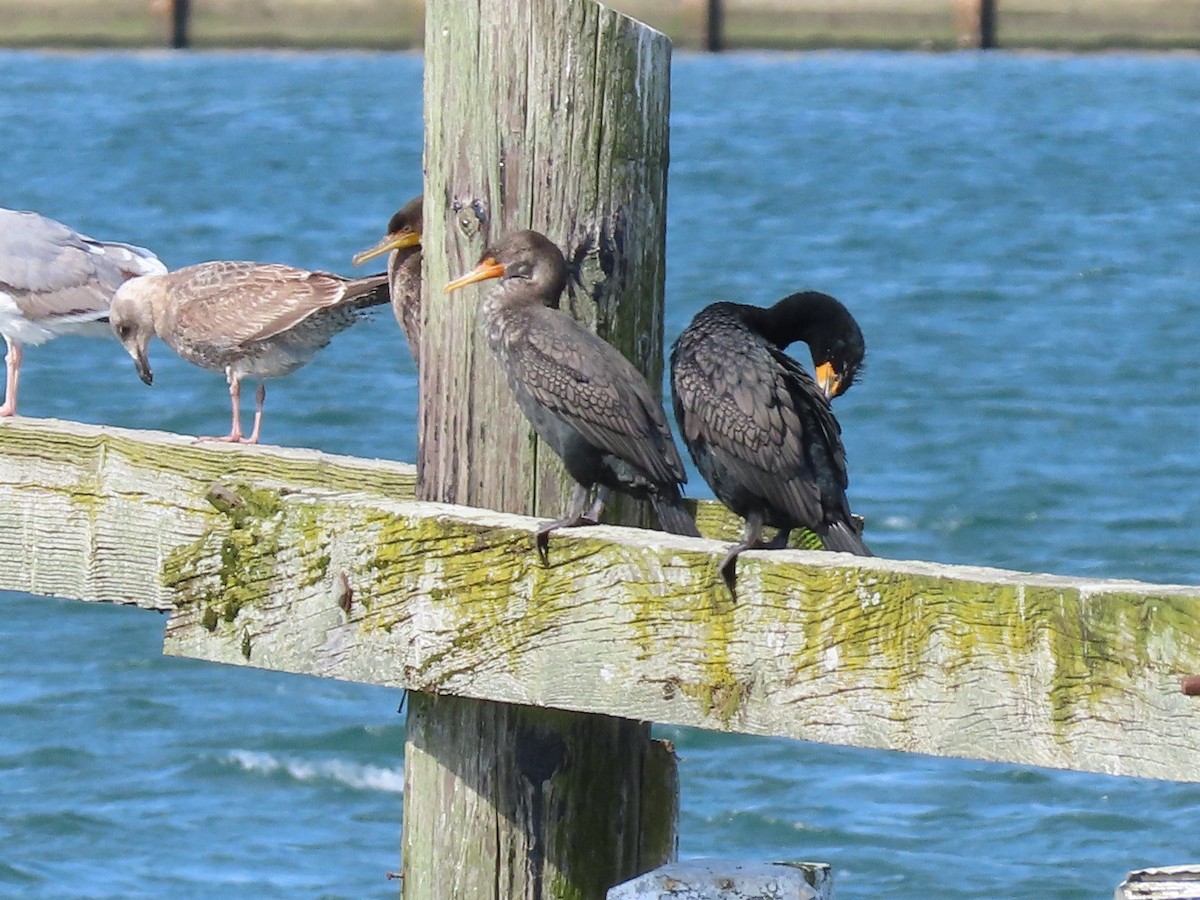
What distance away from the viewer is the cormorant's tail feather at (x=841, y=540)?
14.3 feet

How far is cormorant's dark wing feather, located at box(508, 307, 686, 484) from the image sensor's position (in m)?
4.00

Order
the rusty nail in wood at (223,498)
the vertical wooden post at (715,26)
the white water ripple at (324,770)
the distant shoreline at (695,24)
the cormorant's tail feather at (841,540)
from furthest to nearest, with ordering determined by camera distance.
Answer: the vertical wooden post at (715,26) < the distant shoreline at (695,24) < the white water ripple at (324,770) < the cormorant's tail feather at (841,540) < the rusty nail in wood at (223,498)

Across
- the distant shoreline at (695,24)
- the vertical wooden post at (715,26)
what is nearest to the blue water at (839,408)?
the distant shoreline at (695,24)

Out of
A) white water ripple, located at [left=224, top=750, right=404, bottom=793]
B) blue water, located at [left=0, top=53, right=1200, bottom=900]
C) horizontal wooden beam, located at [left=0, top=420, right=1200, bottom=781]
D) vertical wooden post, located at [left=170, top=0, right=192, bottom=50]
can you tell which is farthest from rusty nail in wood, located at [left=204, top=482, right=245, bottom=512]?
vertical wooden post, located at [left=170, top=0, right=192, bottom=50]

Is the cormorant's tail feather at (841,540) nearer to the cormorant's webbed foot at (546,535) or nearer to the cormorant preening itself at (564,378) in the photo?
the cormorant preening itself at (564,378)

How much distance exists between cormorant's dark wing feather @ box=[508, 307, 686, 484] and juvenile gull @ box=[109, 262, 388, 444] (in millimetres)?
2472

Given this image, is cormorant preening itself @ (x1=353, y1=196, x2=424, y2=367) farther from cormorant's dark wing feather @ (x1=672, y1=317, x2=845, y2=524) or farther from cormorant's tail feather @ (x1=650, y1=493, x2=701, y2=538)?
cormorant's tail feather @ (x1=650, y1=493, x2=701, y2=538)

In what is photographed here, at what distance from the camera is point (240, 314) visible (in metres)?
6.82

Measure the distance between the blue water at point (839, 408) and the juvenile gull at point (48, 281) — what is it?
2.35 m

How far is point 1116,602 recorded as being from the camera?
10.0 feet

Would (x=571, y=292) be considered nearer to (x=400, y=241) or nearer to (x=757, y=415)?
(x=757, y=415)

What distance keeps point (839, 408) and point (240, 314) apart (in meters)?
9.46

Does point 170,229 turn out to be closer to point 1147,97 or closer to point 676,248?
point 676,248

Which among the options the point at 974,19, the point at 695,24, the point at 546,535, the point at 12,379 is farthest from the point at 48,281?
the point at 695,24
